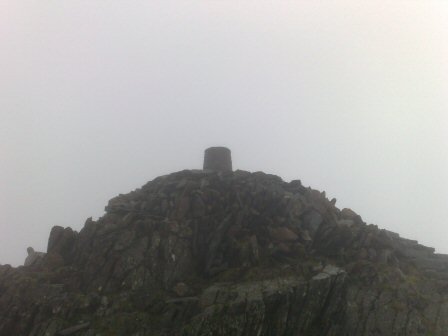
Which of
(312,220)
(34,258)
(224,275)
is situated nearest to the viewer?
(224,275)

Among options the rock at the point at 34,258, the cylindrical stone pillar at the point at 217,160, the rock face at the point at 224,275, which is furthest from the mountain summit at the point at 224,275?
the cylindrical stone pillar at the point at 217,160

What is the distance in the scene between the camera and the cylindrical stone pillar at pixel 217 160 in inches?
1977

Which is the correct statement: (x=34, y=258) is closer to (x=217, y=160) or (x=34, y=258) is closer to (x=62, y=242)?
(x=62, y=242)

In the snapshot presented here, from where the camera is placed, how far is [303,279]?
3050cm

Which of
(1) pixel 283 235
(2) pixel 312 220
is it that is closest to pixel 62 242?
(1) pixel 283 235

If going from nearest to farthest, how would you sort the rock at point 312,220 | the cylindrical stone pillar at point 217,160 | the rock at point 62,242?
the rock at point 62,242 → the rock at point 312,220 → the cylindrical stone pillar at point 217,160

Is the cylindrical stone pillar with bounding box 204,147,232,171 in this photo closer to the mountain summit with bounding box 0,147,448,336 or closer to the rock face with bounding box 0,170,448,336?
the mountain summit with bounding box 0,147,448,336

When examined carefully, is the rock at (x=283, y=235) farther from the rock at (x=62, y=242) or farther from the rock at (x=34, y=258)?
the rock at (x=34, y=258)

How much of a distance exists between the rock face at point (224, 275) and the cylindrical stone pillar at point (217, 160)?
819 centimetres

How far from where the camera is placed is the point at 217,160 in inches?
1986

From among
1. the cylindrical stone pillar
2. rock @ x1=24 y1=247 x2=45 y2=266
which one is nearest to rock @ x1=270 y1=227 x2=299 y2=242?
the cylindrical stone pillar

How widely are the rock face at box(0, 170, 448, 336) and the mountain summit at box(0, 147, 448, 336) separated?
0.09 metres

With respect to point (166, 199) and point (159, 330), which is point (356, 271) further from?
point (166, 199)

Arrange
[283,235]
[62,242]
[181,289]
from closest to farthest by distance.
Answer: [181,289] < [62,242] < [283,235]
